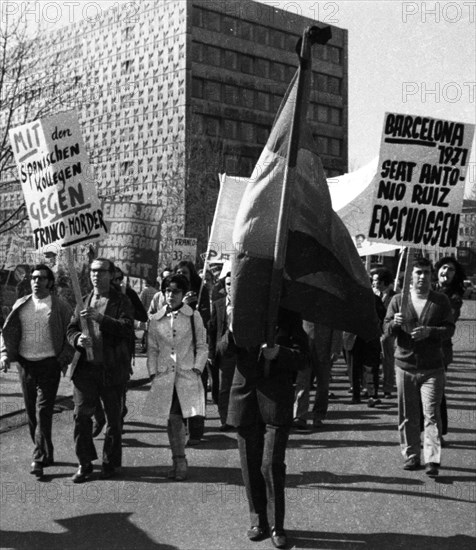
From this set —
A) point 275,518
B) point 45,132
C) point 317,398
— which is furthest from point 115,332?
point 317,398

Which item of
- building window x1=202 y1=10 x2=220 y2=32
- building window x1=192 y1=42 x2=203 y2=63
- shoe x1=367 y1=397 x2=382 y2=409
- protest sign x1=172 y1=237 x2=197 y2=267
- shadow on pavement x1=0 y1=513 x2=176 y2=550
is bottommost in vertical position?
shoe x1=367 y1=397 x2=382 y2=409

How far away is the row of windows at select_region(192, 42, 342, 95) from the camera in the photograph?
262 ft

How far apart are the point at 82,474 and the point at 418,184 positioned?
3.62 meters

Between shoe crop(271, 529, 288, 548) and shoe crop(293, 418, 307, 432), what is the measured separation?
4.52 m

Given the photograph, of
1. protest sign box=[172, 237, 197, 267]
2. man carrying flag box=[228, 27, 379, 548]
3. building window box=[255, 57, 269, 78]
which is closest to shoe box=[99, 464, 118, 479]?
man carrying flag box=[228, 27, 379, 548]

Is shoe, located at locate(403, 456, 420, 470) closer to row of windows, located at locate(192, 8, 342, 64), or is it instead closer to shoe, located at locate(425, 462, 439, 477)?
shoe, located at locate(425, 462, 439, 477)

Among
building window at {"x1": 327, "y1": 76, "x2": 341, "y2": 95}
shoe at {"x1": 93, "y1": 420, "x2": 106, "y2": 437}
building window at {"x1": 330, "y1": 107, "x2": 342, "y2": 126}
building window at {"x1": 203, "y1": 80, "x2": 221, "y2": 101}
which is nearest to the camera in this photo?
shoe at {"x1": 93, "y1": 420, "x2": 106, "y2": 437}

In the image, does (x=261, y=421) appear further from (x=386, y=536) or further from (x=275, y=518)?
(x=386, y=536)

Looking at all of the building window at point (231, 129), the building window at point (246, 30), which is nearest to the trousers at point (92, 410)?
the building window at point (231, 129)

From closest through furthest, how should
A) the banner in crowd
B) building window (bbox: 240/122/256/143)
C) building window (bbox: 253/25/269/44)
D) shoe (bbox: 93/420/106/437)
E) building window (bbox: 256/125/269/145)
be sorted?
1. shoe (bbox: 93/420/106/437)
2. the banner in crowd
3. building window (bbox: 240/122/256/143)
4. building window (bbox: 256/125/269/145)
5. building window (bbox: 253/25/269/44)

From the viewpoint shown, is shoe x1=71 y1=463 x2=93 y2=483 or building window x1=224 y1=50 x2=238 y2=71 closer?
shoe x1=71 y1=463 x2=93 y2=483

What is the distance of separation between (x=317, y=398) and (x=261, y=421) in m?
4.73

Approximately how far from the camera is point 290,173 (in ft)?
17.8

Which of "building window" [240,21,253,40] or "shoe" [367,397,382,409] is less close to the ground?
"building window" [240,21,253,40]
